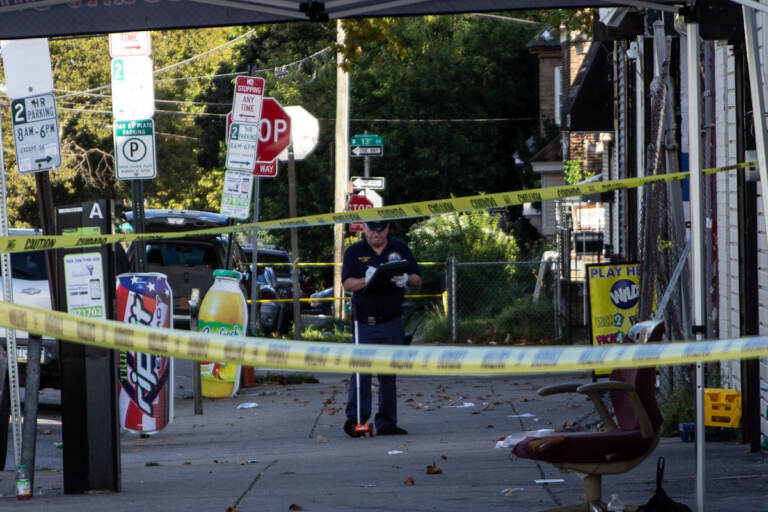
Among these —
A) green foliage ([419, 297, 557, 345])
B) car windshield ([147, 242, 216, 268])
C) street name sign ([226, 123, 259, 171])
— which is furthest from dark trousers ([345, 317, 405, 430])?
car windshield ([147, 242, 216, 268])

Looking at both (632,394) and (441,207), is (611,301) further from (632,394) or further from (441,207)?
(632,394)

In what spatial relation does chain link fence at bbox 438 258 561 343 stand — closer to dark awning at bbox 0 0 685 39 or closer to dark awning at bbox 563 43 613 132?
dark awning at bbox 563 43 613 132

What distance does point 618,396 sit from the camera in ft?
20.6

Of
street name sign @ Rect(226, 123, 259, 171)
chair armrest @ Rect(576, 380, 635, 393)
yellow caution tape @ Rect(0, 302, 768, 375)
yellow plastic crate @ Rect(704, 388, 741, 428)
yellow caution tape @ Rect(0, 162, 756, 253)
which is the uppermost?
street name sign @ Rect(226, 123, 259, 171)

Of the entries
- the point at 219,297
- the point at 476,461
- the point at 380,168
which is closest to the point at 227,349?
the point at 476,461

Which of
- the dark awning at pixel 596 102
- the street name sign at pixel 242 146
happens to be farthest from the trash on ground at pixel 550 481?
the dark awning at pixel 596 102

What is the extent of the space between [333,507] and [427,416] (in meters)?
4.65

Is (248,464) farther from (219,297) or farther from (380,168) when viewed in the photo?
(380,168)

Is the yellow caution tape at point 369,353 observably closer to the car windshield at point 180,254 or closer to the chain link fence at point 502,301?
the chain link fence at point 502,301

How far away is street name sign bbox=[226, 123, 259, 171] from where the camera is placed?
13.8 m

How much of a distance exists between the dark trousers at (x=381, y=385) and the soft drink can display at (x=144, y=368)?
1.50 meters

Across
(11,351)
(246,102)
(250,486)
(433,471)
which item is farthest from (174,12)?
(246,102)

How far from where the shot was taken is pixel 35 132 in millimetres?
8430

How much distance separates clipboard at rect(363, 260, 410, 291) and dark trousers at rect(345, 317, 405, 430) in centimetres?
33
